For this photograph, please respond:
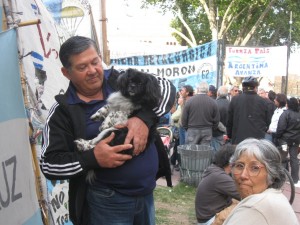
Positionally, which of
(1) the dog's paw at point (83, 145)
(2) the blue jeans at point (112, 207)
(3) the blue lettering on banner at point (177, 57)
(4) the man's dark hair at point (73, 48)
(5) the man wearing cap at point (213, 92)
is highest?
(4) the man's dark hair at point (73, 48)

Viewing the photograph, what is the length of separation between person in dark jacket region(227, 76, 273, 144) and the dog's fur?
15.3ft

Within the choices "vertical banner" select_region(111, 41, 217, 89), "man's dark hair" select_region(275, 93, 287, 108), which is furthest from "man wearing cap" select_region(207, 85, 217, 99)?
"man's dark hair" select_region(275, 93, 287, 108)

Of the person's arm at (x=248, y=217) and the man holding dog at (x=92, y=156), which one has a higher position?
the man holding dog at (x=92, y=156)

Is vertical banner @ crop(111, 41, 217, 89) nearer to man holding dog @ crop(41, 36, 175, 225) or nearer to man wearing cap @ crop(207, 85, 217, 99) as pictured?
man wearing cap @ crop(207, 85, 217, 99)

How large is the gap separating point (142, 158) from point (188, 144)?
5.39 m

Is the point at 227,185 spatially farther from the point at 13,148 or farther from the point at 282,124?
the point at 282,124

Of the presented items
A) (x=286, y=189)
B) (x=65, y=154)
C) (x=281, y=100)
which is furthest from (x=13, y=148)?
(x=281, y=100)

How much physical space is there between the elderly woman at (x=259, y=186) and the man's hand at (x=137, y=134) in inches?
21.2

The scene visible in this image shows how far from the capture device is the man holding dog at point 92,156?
Answer: 2053mm

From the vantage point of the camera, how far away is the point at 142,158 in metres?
2.16

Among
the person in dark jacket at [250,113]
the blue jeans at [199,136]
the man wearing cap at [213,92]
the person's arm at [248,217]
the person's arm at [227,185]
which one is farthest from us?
the man wearing cap at [213,92]

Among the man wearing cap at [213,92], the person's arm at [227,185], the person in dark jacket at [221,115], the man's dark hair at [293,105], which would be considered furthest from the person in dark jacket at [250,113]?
the person's arm at [227,185]

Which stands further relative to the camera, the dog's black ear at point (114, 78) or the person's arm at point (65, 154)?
the dog's black ear at point (114, 78)

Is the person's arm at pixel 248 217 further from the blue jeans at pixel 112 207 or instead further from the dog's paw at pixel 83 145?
the dog's paw at pixel 83 145
